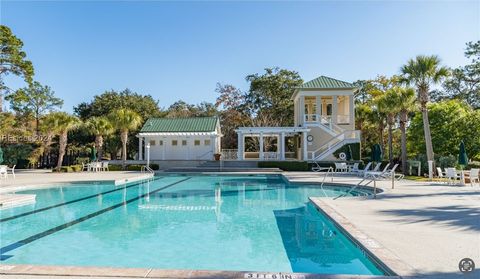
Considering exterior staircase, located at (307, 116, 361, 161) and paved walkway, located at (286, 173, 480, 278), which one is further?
exterior staircase, located at (307, 116, 361, 161)

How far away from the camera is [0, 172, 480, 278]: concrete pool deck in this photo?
4.18m

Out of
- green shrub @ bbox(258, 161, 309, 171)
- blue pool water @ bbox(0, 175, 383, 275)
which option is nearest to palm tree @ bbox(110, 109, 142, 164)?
green shrub @ bbox(258, 161, 309, 171)

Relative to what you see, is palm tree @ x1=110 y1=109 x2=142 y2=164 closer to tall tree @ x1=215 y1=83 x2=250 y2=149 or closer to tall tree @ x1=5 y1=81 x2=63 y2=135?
tall tree @ x1=5 y1=81 x2=63 y2=135

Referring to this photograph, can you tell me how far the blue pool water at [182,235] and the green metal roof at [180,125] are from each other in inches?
787

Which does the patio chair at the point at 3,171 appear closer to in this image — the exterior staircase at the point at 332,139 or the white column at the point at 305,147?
the white column at the point at 305,147

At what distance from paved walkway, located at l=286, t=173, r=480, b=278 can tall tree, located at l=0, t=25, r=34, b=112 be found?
29.1 meters

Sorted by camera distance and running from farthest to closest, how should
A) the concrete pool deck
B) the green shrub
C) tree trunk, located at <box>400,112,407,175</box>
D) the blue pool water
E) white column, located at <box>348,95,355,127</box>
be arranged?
white column, located at <box>348,95,355,127</box> < the green shrub < tree trunk, located at <box>400,112,407,175</box> < the blue pool water < the concrete pool deck

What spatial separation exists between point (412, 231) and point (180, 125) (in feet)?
95.1

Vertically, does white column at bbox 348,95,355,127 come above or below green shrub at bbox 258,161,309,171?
above

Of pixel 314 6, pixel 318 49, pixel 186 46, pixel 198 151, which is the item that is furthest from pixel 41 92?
pixel 314 6

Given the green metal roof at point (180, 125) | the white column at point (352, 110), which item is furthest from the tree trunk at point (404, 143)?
the green metal roof at point (180, 125)

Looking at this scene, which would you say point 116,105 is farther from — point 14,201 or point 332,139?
point 14,201

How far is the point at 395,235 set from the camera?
5961 mm

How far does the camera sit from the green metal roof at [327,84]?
3084 cm
